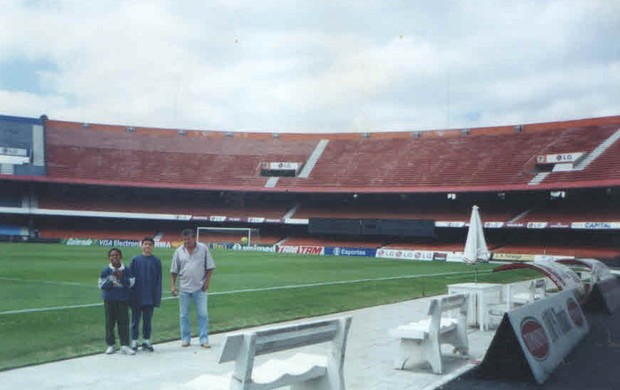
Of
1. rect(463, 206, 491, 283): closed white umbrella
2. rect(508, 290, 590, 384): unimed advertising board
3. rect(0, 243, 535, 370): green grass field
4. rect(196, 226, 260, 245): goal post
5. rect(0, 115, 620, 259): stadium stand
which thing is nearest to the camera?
rect(508, 290, 590, 384): unimed advertising board

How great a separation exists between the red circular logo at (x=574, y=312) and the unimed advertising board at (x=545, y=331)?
25 millimetres

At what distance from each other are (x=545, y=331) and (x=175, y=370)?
501 centimetres

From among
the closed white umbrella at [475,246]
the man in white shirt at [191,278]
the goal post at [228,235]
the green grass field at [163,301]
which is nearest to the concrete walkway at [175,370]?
the man in white shirt at [191,278]

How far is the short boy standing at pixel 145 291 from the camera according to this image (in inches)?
353

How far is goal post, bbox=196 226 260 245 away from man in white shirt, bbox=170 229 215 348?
4555 cm

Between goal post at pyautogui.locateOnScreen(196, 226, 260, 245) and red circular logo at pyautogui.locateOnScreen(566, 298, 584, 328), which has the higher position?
red circular logo at pyautogui.locateOnScreen(566, 298, 584, 328)

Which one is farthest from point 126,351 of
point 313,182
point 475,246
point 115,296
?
point 313,182

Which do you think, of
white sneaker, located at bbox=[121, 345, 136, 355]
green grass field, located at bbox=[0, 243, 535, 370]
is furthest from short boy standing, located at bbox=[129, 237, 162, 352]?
green grass field, located at bbox=[0, 243, 535, 370]

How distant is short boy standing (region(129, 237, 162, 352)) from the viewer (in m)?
8.98

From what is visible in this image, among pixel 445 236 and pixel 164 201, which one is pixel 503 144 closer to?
pixel 445 236

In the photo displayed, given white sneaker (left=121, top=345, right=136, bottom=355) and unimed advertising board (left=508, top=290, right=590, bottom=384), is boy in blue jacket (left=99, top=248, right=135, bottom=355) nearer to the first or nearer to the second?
white sneaker (left=121, top=345, right=136, bottom=355)

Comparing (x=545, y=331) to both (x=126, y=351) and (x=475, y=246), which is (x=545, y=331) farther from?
(x=475, y=246)

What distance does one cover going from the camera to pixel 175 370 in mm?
7762

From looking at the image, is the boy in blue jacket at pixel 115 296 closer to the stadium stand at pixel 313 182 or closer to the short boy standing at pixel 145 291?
the short boy standing at pixel 145 291
